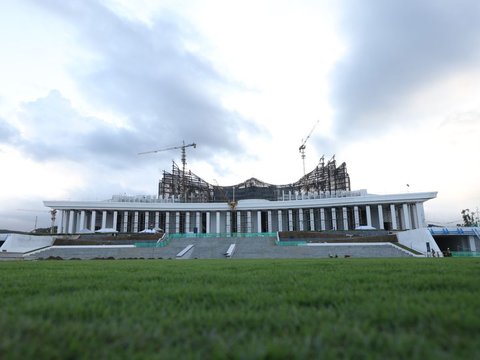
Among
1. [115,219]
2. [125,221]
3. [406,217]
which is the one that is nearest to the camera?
[406,217]

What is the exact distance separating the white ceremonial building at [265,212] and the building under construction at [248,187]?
291mm

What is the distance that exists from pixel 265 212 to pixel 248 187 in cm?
1824

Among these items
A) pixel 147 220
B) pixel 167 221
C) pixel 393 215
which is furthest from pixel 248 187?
pixel 393 215

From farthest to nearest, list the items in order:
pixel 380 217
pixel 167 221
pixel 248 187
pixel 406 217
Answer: pixel 248 187, pixel 167 221, pixel 380 217, pixel 406 217

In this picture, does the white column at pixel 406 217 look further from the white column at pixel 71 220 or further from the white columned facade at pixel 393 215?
the white column at pixel 71 220

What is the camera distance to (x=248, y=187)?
10169cm

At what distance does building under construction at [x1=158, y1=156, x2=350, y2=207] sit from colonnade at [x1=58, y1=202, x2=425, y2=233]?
780cm

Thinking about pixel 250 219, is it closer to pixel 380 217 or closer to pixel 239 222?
pixel 239 222

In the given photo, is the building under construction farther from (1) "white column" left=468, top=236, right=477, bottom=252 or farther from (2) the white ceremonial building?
(1) "white column" left=468, top=236, right=477, bottom=252

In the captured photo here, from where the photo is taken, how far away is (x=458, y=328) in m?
2.79

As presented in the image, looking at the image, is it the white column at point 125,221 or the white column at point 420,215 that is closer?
the white column at point 420,215

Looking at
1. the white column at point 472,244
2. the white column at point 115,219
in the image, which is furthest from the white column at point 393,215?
the white column at point 115,219

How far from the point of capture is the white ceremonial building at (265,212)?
71.3 meters

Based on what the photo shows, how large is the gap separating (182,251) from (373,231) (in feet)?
110
